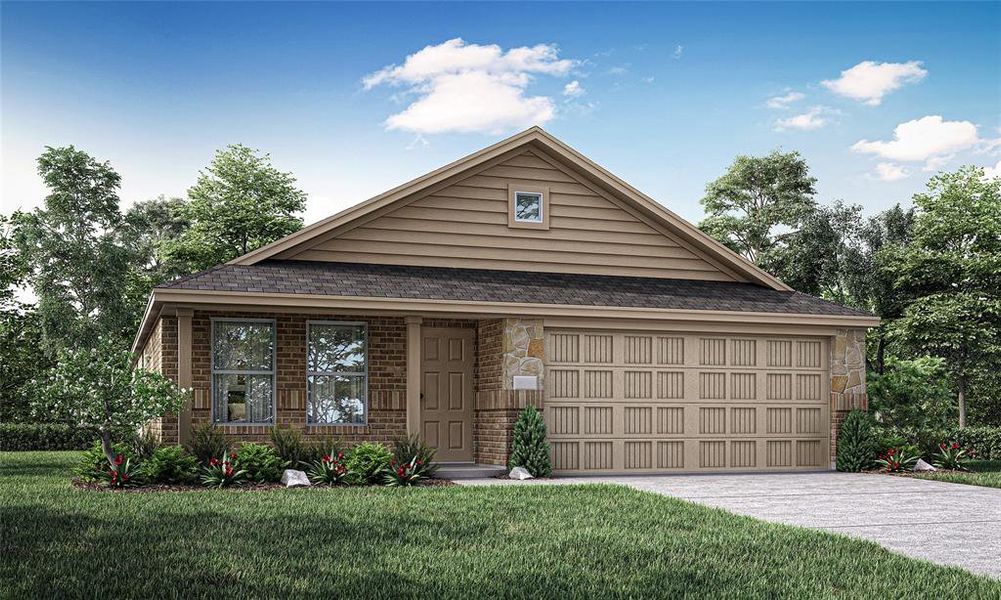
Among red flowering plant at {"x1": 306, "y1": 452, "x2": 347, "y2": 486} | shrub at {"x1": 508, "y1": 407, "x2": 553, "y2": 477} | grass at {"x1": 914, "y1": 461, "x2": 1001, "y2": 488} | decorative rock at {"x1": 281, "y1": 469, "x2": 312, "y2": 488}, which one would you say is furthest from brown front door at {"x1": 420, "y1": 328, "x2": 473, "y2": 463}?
grass at {"x1": 914, "y1": 461, "x2": 1001, "y2": 488}

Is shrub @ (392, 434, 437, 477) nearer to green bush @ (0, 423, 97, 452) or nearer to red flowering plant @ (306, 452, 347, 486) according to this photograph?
red flowering plant @ (306, 452, 347, 486)

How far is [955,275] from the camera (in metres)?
25.9

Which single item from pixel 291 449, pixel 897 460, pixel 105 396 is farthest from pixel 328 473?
pixel 897 460

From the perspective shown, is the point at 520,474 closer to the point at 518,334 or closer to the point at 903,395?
the point at 518,334

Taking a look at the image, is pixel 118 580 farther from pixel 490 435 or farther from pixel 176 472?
pixel 490 435

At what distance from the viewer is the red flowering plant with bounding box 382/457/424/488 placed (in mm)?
13945

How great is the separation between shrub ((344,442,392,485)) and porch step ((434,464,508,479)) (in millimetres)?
1119

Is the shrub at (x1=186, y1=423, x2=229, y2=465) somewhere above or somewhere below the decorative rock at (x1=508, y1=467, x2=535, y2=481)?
above

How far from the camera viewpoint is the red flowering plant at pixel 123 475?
43.0 feet

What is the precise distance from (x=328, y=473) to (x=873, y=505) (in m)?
7.30

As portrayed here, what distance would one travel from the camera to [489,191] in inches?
696

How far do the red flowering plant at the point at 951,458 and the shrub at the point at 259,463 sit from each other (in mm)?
11692

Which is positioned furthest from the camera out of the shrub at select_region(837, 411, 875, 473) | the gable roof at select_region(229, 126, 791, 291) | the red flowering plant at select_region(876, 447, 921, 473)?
the shrub at select_region(837, 411, 875, 473)

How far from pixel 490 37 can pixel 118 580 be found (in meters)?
13.3
